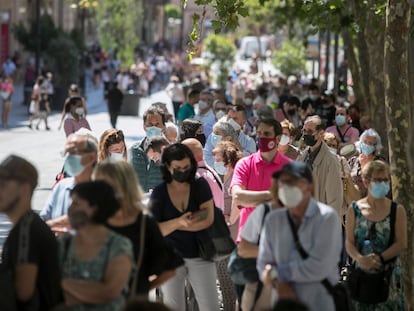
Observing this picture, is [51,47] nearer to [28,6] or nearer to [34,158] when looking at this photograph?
[28,6]

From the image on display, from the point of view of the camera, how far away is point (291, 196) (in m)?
7.42

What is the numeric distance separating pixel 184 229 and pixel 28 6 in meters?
56.8

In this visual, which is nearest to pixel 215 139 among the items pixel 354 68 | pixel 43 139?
pixel 354 68

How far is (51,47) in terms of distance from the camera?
161 feet

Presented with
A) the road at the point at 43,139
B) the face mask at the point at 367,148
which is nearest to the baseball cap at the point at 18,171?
the face mask at the point at 367,148

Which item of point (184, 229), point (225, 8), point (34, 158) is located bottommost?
point (34, 158)

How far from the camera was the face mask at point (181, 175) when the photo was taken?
9.19 meters

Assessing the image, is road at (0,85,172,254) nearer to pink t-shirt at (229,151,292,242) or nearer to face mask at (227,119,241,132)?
face mask at (227,119,241,132)

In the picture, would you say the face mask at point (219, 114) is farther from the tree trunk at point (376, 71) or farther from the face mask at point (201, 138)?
the face mask at point (201, 138)

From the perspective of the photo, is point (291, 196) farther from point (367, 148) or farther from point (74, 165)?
point (367, 148)

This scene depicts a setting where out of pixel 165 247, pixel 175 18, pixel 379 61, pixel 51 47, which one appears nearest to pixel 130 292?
pixel 165 247

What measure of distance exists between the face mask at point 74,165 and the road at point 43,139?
7.02m

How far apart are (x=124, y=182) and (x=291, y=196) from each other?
100cm

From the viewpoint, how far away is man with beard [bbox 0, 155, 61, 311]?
6988mm
